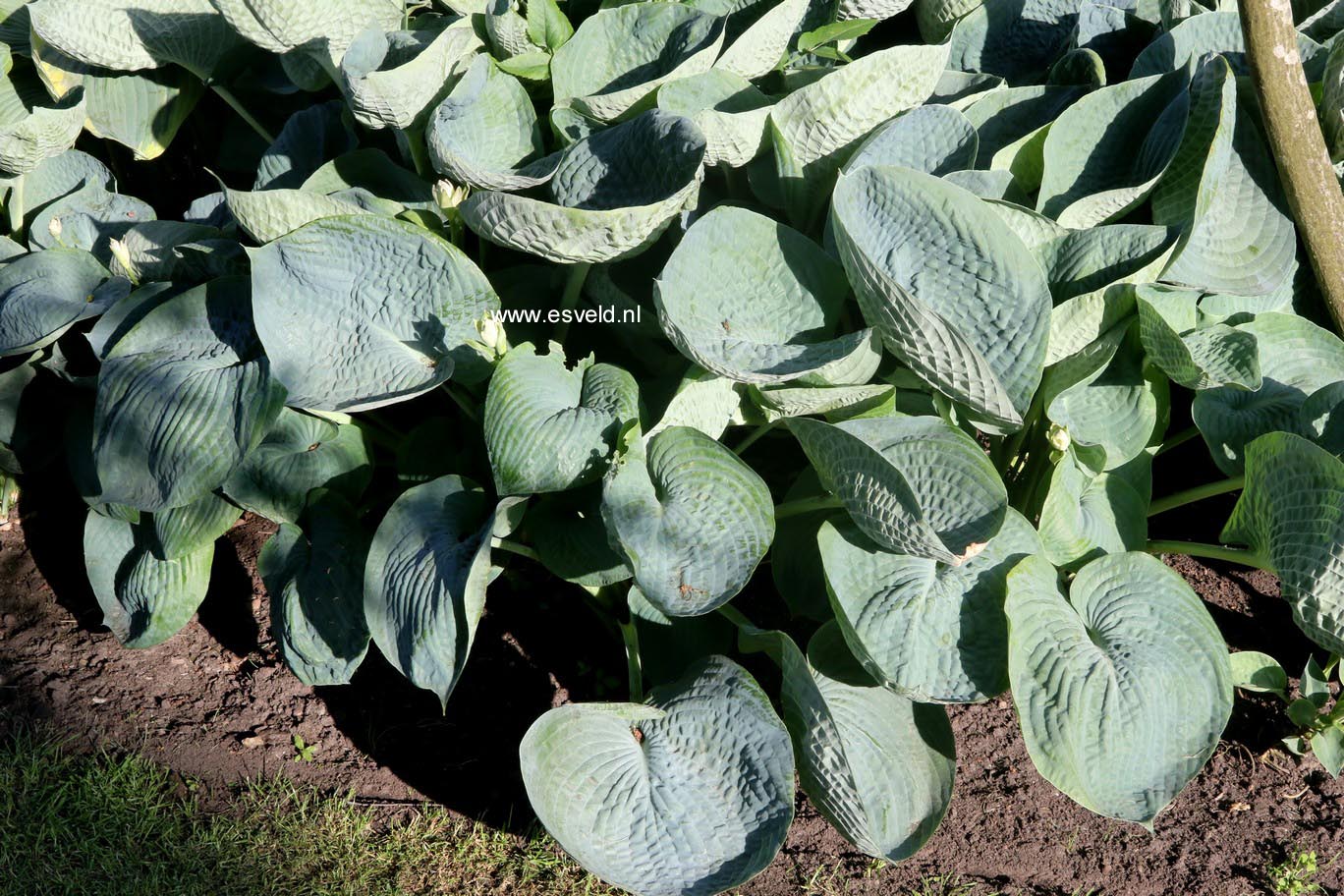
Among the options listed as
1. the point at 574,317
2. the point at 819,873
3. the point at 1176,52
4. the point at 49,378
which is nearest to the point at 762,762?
the point at 819,873

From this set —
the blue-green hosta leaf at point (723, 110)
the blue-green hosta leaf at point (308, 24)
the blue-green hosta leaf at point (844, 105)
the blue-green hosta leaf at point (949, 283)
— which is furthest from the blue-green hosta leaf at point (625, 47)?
the blue-green hosta leaf at point (949, 283)

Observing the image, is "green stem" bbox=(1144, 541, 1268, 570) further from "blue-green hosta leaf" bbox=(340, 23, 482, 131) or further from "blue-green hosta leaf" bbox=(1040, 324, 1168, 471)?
"blue-green hosta leaf" bbox=(340, 23, 482, 131)

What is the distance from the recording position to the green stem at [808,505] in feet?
6.23

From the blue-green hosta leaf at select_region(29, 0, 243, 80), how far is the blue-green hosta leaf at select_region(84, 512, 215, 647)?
3.35 ft

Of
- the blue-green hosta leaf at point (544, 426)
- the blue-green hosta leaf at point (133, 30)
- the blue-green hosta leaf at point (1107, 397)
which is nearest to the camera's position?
the blue-green hosta leaf at point (544, 426)

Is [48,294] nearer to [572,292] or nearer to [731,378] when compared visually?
[572,292]

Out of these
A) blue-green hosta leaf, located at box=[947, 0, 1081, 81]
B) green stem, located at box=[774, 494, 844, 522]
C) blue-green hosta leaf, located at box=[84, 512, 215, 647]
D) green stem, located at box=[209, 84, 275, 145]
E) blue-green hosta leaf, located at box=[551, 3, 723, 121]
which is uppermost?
blue-green hosta leaf, located at box=[947, 0, 1081, 81]

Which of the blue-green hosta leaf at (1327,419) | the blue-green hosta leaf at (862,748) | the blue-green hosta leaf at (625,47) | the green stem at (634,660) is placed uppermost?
the blue-green hosta leaf at (625,47)

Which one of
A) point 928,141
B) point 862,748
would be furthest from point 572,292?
point 862,748

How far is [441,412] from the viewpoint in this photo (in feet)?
8.06

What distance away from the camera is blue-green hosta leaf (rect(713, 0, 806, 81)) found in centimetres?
207

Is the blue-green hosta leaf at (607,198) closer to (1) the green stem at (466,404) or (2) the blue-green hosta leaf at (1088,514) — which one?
(1) the green stem at (466,404)

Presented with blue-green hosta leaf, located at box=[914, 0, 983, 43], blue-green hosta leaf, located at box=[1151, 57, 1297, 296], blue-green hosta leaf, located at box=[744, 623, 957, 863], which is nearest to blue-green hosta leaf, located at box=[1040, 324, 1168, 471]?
blue-green hosta leaf, located at box=[1151, 57, 1297, 296]

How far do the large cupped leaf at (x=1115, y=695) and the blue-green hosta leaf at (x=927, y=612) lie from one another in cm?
6
